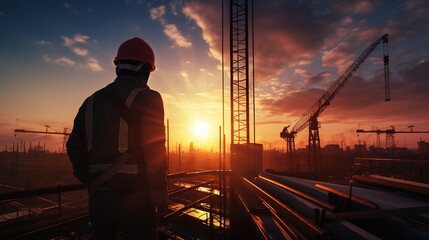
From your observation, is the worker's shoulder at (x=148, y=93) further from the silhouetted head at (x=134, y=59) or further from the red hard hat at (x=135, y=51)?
the red hard hat at (x=135, y=51)

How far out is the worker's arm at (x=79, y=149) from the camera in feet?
6.51

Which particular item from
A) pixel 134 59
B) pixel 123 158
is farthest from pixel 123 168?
pixel 134 59

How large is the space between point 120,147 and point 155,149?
28cm

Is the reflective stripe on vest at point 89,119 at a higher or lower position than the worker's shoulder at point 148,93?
lower

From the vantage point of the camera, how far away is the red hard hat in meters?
2.15

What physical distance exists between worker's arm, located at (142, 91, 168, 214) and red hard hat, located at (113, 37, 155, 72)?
424mm

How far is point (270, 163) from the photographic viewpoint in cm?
6500

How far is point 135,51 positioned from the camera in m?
2.16

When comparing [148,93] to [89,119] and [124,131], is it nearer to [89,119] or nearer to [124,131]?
[124,131]

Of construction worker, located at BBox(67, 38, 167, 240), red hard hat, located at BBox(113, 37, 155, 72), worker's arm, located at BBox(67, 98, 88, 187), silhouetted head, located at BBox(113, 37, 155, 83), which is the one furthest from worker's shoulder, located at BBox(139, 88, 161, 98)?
worker's arm, located at BBox(67, 98, 88, 187)

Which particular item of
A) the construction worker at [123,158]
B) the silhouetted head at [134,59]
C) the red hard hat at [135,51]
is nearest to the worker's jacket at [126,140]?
the construction worker at [123,158]

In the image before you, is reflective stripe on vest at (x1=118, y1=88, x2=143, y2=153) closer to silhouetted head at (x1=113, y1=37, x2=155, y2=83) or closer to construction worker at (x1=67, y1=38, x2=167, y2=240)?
construction worker at (x1=67, y1=38, x2=167, y2=240)

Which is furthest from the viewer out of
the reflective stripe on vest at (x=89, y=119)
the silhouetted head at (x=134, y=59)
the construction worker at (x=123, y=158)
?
the silhouetted head at (x=134, y=59)

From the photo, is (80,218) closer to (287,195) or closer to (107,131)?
(107,131)
